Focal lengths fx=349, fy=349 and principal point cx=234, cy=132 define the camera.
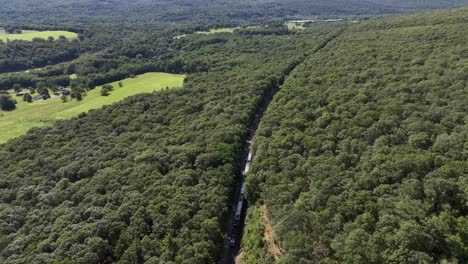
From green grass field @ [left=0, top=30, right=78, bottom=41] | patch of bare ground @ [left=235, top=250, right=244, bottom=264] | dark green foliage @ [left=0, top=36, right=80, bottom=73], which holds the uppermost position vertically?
green grass field @ [left=0, top=30, right=78, bottom=41]

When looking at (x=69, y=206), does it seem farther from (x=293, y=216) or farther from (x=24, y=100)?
(x=24, y=100)

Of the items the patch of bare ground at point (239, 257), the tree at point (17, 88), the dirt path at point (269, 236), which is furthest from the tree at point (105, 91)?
the patch of bare ground at point (239, 257)

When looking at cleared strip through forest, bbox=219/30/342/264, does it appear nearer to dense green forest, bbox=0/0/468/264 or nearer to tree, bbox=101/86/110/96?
dense green forest, bbox=0/0/468/264

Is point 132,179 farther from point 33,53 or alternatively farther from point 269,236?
point 33,53

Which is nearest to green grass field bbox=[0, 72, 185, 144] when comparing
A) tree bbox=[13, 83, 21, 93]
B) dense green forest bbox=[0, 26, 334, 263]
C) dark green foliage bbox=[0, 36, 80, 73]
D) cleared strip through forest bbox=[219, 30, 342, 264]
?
tree bbox=[13, 83, 21, 93]

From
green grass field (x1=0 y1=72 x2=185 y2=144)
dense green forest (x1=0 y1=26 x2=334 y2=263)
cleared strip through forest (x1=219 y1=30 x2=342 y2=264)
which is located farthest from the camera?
green grass field (x1=0 y1=72 x2=185 y2=144)

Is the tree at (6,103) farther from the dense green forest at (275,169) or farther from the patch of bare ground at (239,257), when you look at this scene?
the patch of bare ground at (239,257)
